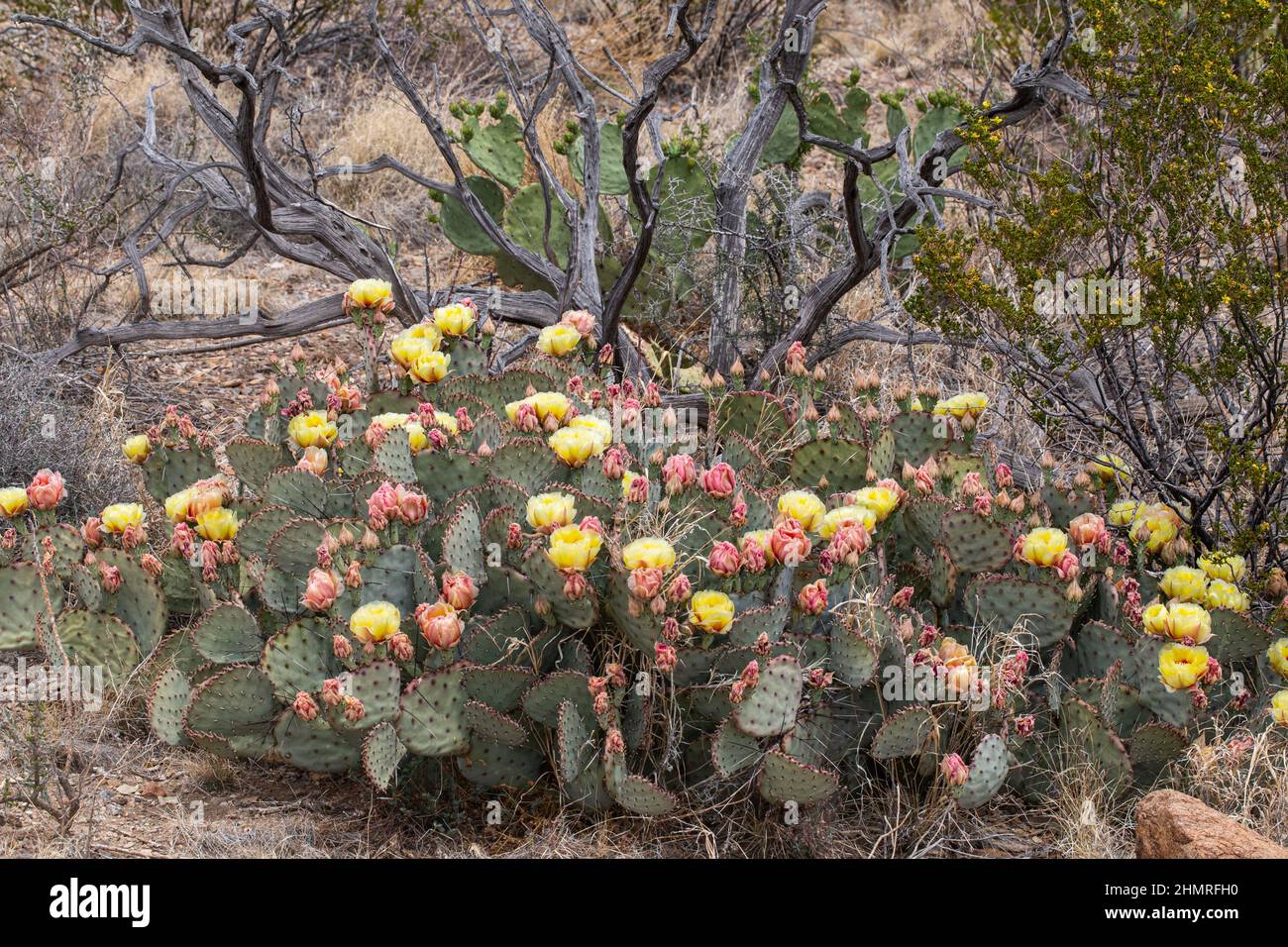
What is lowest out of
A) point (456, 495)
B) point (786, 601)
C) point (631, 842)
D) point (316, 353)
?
point (631, 842)

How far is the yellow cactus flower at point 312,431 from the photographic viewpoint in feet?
11.1

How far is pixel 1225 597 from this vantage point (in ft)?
10.1

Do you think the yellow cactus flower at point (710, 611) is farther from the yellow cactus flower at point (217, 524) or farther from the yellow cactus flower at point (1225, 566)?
the yellow cactus flower at point (1225, 566)

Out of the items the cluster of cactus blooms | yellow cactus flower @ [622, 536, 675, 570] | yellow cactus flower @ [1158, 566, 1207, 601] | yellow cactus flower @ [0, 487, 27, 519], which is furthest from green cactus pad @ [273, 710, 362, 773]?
yellow cactus flower @ [1158, 566, 1207, 601]

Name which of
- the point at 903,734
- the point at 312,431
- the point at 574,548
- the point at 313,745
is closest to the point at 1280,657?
the point at 903,734

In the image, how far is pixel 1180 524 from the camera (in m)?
3.39

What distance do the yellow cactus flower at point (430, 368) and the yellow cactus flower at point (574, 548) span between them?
38.5 inches

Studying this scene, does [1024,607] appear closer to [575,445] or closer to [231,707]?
[575,445]

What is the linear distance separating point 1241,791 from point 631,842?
129 centimetres

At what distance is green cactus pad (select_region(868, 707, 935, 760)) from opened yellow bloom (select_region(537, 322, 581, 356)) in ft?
4.87

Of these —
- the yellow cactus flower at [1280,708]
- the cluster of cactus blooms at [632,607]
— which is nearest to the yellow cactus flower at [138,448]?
the cluster of cactus blooms at [632,607]

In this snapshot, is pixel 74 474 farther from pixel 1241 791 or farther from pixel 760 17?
pixel 760 17

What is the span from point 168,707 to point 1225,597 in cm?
239

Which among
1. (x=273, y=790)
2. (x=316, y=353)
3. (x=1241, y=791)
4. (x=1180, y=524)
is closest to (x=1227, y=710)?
(x=1241, y=791)
